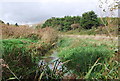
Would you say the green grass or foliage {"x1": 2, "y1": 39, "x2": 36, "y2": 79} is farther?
the green grass

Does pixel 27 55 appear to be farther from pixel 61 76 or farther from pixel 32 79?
pixel 61 76

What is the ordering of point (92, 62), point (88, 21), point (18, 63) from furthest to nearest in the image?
1. point (88, 21)
2. point (92, 62)
3. point (18, 63)

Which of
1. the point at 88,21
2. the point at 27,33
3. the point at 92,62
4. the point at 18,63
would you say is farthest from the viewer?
the point at 88,21

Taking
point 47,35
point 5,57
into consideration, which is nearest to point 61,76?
A: point 5,57

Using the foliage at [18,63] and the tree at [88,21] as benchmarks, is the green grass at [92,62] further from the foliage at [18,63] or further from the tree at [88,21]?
the tree at [88,21]

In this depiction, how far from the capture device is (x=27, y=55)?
1681 millimetres

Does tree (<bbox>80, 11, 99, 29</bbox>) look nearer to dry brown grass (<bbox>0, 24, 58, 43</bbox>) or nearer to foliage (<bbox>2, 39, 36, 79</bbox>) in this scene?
dry brown grass (<bbox>0, 24, 58, 43</bbox>)

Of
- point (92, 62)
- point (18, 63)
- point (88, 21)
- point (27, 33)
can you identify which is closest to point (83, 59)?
point (92, 62)

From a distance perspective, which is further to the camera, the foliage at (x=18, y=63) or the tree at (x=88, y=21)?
the tree at (x=88, y=21)

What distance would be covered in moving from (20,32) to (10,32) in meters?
0.57

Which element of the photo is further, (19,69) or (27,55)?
(27,55)

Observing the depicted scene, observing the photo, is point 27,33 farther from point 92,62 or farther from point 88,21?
point 92,62

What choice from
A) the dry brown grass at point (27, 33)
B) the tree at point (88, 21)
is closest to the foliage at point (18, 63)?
the dry brown grass at point (27, 33)

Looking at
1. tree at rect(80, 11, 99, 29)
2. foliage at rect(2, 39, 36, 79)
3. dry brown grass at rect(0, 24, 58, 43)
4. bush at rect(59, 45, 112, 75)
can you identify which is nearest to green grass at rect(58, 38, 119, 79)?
bush at rect(59, 45, 112, 75)
